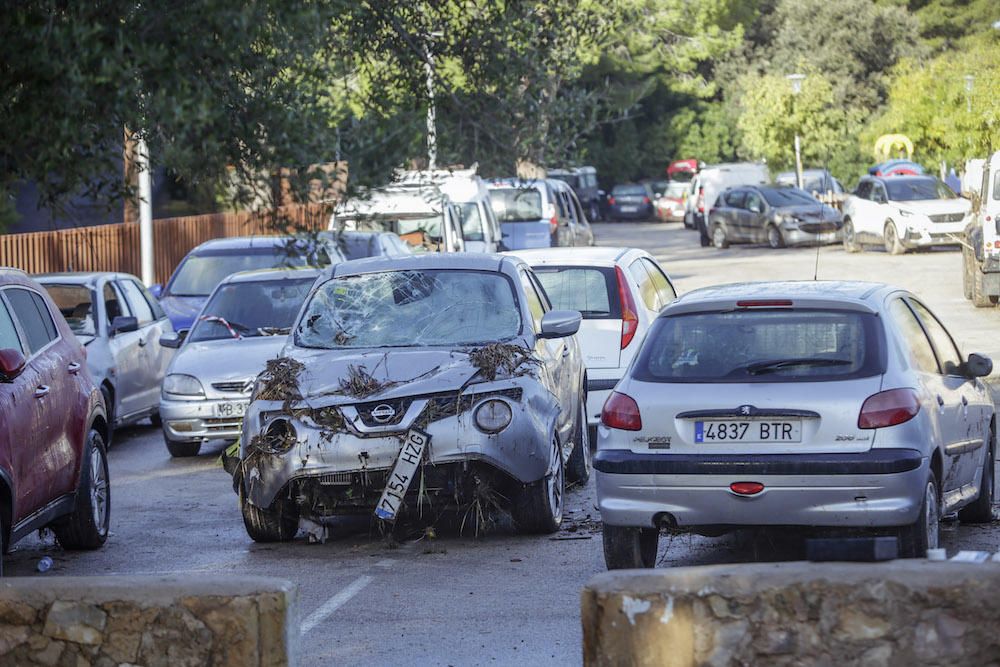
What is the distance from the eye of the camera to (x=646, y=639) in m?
5.23

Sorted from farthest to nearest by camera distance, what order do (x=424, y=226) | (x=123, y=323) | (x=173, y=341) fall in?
(x=424, y=226) → (x=123, y=323) → (x=173, y=341)

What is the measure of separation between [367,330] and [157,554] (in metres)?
1.90

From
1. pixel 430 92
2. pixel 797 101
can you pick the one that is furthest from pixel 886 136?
pixel 430 92

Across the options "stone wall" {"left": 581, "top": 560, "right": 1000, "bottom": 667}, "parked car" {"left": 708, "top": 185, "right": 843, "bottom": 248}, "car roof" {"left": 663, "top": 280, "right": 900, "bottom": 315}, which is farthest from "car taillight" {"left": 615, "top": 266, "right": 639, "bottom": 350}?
"parked car" {"left": 708, "top": 185, "right": 843, "bottom": 248}

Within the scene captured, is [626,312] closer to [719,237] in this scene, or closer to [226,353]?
[226,353]

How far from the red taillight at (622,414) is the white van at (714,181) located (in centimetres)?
3921

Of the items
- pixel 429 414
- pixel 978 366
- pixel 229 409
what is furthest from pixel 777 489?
pixel 229 409

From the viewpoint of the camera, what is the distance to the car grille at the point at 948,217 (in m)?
34.0

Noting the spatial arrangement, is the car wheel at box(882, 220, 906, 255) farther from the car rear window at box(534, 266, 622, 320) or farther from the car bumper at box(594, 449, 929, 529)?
the car bumper at box(594, 449, 929, 529)

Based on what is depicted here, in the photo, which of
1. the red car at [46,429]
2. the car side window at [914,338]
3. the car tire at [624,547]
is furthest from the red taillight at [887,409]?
the red car at [46,429]

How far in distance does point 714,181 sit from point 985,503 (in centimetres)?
4396

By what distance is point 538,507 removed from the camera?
9.15m

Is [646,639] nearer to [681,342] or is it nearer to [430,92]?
[681,342]

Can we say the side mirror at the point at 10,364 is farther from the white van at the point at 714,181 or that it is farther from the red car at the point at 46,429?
the white van at the point at 714,181
